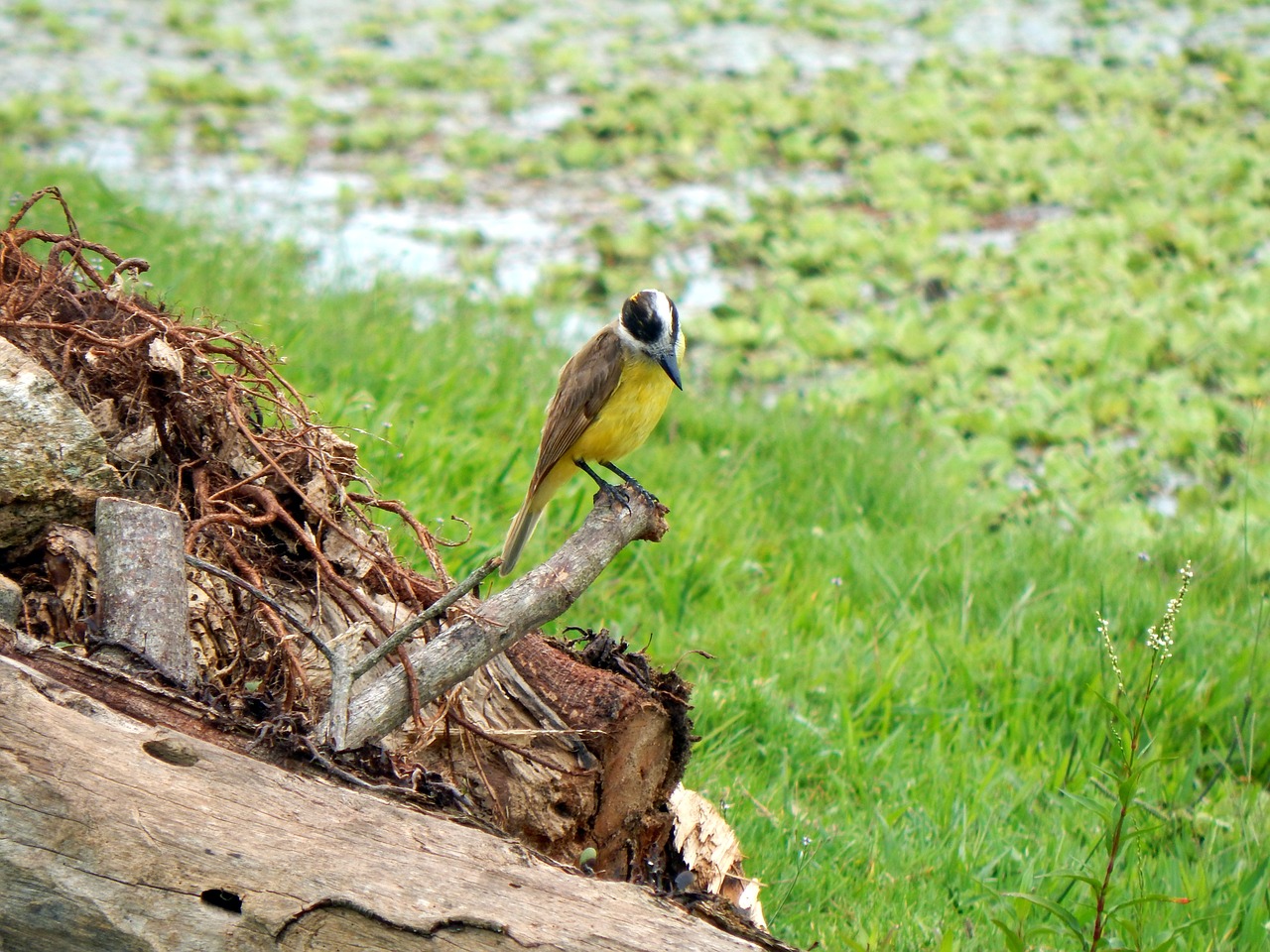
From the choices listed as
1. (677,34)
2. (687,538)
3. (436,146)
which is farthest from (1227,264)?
(677,34)

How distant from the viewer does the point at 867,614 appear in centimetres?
582

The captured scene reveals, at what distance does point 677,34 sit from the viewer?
675 inches

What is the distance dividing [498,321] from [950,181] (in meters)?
5.44

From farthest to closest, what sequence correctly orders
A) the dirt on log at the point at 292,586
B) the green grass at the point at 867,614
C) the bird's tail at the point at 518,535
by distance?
the bird's tail at the point at 518,535
the green grass at the point at 867,614
the dirt on log at the point at 292,586

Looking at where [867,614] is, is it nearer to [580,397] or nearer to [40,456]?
[580,397]

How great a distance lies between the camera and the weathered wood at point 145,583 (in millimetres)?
2752

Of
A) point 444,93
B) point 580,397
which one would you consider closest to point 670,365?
point 580,397

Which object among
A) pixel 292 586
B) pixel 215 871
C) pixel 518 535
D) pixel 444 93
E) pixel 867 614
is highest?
pixel 444 93

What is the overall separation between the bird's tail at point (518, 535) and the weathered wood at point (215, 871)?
2.45 meters

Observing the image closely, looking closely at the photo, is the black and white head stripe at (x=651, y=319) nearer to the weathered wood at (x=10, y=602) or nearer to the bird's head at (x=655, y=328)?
the bird's head at (x=655, y=328)

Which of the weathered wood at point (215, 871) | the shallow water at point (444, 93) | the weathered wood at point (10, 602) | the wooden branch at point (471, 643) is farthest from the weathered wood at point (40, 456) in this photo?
the shallow water at point (444, 93)

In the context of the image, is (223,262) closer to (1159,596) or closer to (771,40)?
(1159,596)

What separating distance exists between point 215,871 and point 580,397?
291cm

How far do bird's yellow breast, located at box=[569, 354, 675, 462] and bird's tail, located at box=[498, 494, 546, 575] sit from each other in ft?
1.07
